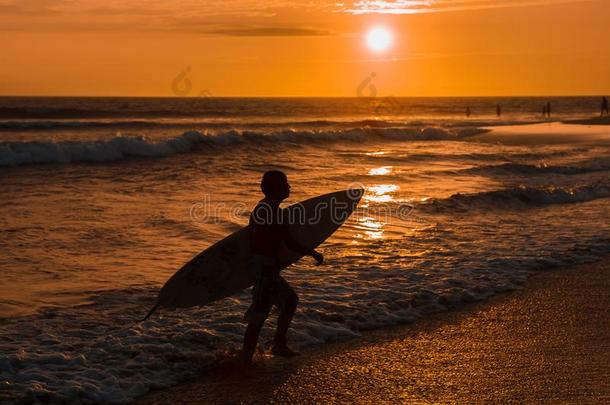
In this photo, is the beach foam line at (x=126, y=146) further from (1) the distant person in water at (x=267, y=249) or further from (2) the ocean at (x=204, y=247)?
Result: (1) the distant person in water at (x=267, y=249)

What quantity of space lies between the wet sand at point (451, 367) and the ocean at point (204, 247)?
15.7 inches

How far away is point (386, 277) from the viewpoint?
923cm

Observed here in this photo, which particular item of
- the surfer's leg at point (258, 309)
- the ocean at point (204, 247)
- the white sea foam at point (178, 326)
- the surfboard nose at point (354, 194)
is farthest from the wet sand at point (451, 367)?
the surfboard nose at point (354, 194)

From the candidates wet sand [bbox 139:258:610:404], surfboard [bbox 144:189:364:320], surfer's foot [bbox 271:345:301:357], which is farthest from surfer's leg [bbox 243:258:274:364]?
surfboard [bbox 144:189:364:320]

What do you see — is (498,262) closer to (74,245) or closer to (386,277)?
(386,277)

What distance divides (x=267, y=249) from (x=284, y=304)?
1.57ft

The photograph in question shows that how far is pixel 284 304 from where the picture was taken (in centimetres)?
614

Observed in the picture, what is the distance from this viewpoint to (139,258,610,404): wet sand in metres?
5.45

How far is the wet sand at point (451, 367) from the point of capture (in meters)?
5.45

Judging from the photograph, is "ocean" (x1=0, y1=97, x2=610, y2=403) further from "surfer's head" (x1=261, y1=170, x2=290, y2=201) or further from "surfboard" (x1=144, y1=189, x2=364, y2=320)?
"surfer's head" (x1=261, y1=170, x2=290, y2=201)

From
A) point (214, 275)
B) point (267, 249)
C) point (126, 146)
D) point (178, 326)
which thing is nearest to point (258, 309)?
point (267, 249)

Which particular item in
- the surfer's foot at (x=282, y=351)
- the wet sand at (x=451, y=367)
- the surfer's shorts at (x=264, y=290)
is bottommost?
the wet sand at (x=451, y=367)

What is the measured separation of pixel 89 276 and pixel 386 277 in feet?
11.4

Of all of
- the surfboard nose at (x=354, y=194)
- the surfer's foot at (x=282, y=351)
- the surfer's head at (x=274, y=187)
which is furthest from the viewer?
the surfboard nose at (x=354, y=194)
